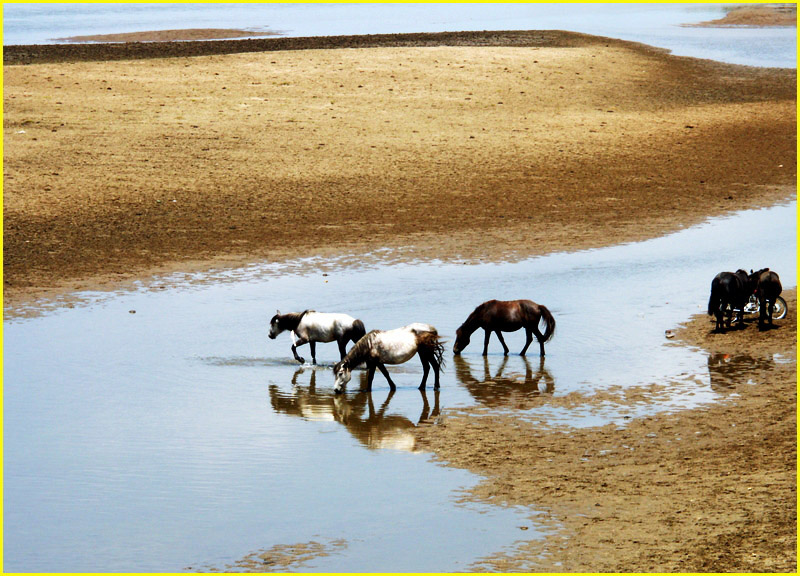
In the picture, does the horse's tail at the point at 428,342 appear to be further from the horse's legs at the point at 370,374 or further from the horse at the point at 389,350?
the horse's legs at the point at 370,374

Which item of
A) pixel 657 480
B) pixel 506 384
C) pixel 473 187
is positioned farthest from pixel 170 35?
pixel 657 480

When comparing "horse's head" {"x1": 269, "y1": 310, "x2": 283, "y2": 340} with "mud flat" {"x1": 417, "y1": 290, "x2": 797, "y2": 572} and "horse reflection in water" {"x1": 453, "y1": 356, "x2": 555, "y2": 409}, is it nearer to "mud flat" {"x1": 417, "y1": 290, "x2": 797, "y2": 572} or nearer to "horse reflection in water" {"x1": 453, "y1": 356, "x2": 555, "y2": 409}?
"horse reflection in water" {"x1": 453, "y1": 356, "x2": 555, "y2": 409}

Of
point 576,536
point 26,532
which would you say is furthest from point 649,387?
point 26,532

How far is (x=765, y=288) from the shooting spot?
15.2m

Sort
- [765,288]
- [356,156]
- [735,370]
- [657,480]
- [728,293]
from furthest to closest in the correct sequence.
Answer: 1. [356,156]
2. [765,288]
3. [728,293]
4. [735,370]
5. [657,480]

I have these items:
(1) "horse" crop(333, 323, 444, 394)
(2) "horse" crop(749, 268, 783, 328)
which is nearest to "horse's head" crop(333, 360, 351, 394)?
(1) "horse" crop(333, 323, 444, 394)

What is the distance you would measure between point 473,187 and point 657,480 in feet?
49.2

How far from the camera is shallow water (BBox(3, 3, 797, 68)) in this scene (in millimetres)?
51719

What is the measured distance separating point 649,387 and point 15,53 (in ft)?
105

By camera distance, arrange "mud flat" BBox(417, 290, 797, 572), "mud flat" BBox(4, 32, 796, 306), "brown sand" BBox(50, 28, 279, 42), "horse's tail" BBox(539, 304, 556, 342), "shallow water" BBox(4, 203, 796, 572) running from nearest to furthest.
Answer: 1. "mud flat" BBox(417, 290, 797, 572)
2. "shallow water" BBox(4, 203, 796, 572)
3. "horse's tail" BBox(539, 304, 556, 342)
4. "mud flat" BBox(4, 32, 796, 306)
5. "brown sand" BBox(50, 28, 279, 42)

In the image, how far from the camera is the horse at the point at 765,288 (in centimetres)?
1522

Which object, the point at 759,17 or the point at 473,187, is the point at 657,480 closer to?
the point at 473,187

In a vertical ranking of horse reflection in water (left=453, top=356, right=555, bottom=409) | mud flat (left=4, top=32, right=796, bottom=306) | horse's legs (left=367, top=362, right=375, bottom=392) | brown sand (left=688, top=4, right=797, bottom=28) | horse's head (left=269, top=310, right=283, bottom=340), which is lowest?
horse reflection in water (left=453, top=356, right=555, bottom=409)

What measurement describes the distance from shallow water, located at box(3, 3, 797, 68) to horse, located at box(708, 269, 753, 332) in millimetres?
30102
